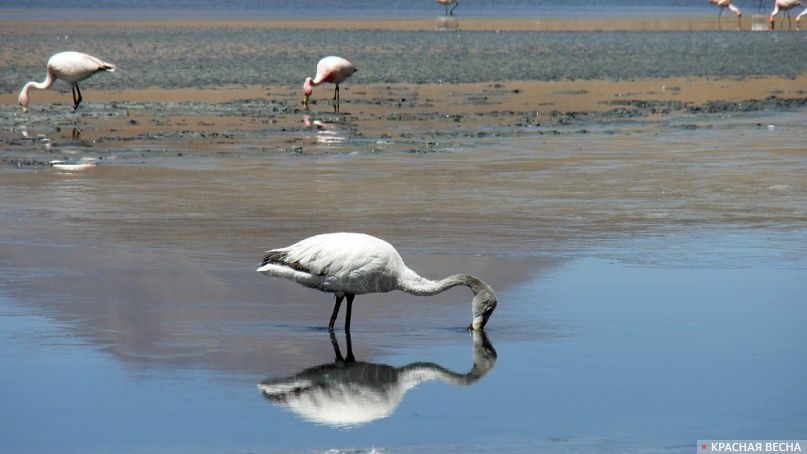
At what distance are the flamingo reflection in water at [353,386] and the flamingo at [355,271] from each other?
1.21 feet

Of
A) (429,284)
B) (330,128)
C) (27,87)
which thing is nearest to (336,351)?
(429,284)

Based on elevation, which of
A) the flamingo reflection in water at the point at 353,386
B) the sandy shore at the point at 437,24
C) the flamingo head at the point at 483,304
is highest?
the flamingo head at the point at 483,304

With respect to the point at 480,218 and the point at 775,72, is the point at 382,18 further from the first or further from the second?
the point at 480,218

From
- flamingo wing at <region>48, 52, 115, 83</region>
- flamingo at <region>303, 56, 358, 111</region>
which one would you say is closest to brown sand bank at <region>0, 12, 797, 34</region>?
flamingo wing at <region>48, 52, 115, 83</region>

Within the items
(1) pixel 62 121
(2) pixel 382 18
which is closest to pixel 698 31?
(2) pixel 382 18

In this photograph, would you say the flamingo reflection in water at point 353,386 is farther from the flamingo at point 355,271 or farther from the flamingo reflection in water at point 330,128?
the flamingo reflection in water at point 330,128

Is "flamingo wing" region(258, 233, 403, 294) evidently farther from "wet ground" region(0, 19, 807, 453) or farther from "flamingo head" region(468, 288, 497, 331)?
"flamingo head" region(468, 288, 497, 331)

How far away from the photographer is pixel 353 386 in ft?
27.2

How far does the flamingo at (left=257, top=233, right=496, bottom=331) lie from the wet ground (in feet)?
1.00

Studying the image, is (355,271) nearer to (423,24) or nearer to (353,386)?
(353,386)

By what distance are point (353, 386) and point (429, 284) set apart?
4.19 ft

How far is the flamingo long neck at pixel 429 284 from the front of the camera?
9.29m

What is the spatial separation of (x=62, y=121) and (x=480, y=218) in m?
11.3

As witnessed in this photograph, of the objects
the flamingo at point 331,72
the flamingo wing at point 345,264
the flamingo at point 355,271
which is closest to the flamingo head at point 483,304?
the flamingo at point 355,271
